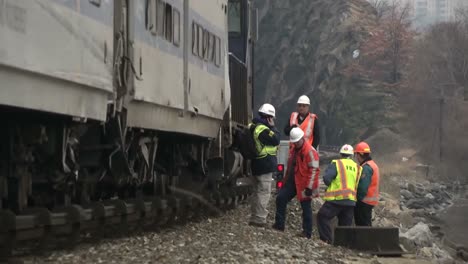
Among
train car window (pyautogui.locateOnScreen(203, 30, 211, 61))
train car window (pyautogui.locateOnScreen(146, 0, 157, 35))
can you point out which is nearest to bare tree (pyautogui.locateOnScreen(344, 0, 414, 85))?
train car window (pyautogui.locateOnScreen(203, 30, 211, 61))

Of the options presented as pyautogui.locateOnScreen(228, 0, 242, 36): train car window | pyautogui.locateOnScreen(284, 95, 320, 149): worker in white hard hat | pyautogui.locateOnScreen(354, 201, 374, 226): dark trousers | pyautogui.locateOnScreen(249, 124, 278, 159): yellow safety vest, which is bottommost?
pyautogui.locateOnScreen(354, 201, 374, 226): dark trousers

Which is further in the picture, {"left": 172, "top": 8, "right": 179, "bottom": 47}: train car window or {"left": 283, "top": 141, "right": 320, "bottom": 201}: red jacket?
{"left": 283, "top": 141, "right": 320, "bottom": 201}: red jacket

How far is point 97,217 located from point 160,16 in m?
2.81

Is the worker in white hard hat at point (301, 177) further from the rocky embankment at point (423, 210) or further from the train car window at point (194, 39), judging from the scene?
the rocky embankment at point (423, 210)

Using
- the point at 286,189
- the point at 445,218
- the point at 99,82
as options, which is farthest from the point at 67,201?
the point at 445,218

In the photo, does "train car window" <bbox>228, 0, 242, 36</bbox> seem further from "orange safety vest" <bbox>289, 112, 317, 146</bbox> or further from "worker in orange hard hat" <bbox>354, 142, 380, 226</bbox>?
"orange safety vest" <bbox>289, 112, 317, 146</bbox>

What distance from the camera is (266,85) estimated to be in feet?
279

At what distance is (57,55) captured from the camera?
23.8 ft

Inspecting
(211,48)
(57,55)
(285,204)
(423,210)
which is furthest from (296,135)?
(423,210)

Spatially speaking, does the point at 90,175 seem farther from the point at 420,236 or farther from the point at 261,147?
the point at 420,236

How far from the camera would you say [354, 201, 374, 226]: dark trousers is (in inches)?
558

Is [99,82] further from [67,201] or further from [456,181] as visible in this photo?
[456,181]

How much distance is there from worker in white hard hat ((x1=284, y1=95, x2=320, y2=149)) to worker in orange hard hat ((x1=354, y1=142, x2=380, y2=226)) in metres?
1.27

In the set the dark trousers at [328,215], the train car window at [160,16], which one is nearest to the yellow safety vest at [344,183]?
the dark trousers at [328,215]
